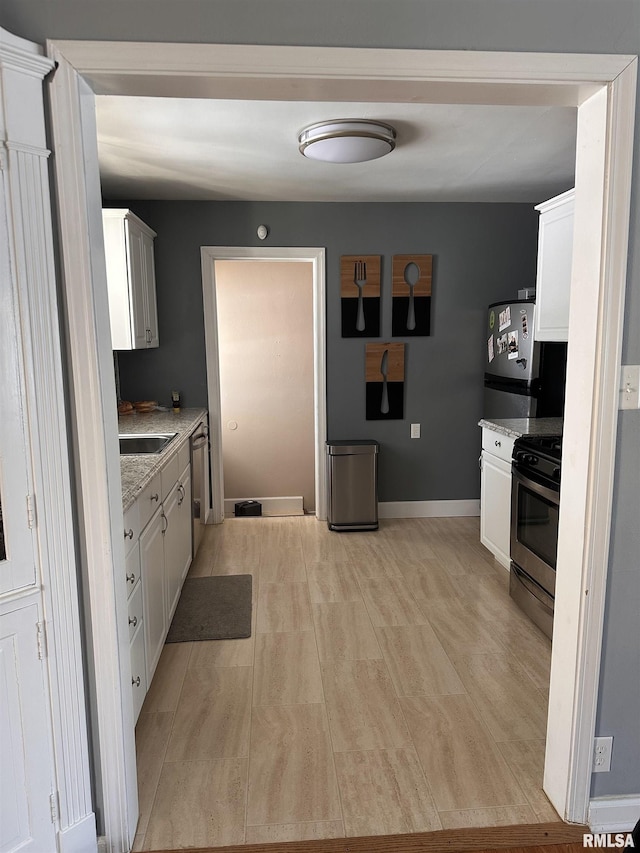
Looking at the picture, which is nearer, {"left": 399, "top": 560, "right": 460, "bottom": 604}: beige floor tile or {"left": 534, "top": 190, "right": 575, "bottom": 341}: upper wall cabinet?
{"left": 534, "top": 190, "right": 575, "bottom": 341}: upper wall cabinet

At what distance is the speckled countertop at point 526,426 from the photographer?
130 inches

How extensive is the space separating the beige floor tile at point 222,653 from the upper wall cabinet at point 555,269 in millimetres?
2334

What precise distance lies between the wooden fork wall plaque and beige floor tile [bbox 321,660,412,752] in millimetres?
2639

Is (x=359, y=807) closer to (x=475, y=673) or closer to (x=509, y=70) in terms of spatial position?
(x=475, y=673)

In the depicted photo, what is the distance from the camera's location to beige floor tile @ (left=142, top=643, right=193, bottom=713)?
7.94 ft

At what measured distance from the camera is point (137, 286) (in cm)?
383

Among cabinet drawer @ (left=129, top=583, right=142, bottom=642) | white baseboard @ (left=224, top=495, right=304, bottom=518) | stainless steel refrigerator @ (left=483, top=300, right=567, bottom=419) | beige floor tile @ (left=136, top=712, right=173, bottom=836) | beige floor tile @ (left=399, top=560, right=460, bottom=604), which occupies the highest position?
stainless steel refrigerator @ (left=483, top=300, right=567, bottom=419)

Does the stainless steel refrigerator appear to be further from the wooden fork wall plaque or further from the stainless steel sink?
the stainless steel sink

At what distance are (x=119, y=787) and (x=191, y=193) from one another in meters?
3.66

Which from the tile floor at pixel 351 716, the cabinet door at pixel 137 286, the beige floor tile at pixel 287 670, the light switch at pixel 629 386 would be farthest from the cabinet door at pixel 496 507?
the cabinet door at pixel 137 286

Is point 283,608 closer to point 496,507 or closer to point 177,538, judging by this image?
point 177,538

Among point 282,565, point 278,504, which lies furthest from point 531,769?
point 278,504

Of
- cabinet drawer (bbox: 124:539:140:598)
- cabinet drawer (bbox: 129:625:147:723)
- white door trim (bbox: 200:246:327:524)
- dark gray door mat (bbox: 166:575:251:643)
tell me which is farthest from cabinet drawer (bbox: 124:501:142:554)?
white door trim (bbox: 200:246:327:524)

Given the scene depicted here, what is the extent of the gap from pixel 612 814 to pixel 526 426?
6.95ft
